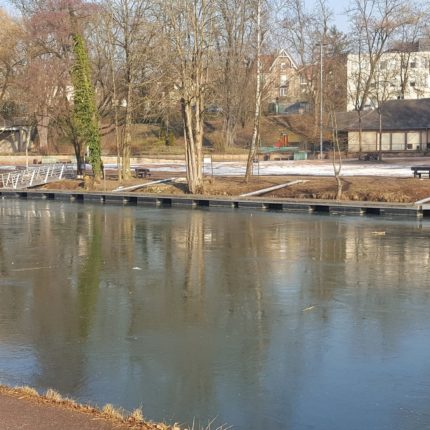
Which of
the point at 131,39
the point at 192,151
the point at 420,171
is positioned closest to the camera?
the point at 420,171

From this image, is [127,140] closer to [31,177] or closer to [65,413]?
[31,177]

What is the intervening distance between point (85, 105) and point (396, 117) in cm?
3618

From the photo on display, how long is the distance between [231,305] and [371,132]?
57380 millimetres

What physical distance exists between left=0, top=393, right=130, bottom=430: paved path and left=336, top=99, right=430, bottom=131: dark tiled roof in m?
63.9

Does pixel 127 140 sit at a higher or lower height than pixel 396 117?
lower

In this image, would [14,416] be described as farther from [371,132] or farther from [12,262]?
[371,132]

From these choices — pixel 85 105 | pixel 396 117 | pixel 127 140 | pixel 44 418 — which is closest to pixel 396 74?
pixel 396 117

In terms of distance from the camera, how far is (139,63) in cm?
4112

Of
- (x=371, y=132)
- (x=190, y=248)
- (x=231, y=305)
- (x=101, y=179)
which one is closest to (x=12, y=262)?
(x=190, y=248)

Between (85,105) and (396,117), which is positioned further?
(396,117)

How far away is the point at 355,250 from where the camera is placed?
20344mm

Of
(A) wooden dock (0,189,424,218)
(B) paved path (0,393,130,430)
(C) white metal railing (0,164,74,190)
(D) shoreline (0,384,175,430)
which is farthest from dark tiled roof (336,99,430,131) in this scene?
(B) paved path (0,393,130,430)

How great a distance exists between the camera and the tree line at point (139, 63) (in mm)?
37219

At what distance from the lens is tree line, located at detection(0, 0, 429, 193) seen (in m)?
37.2
